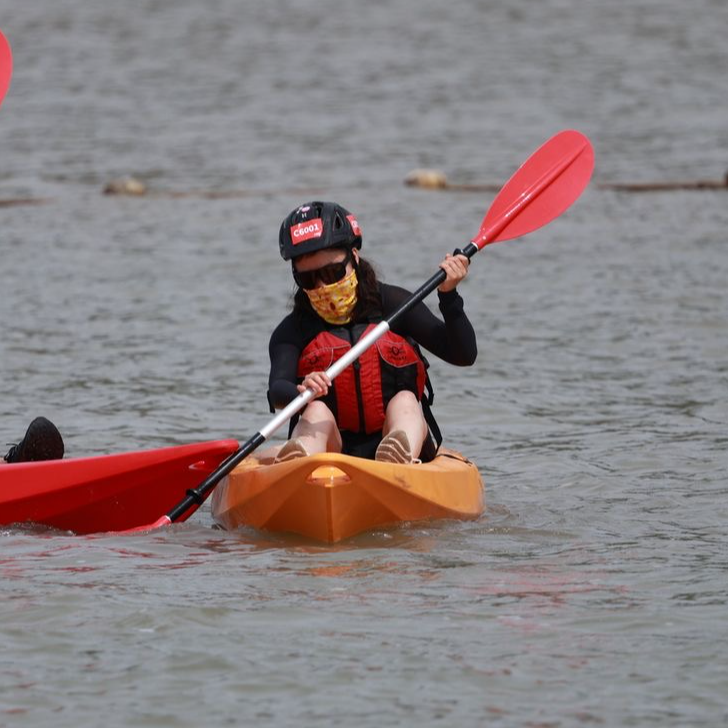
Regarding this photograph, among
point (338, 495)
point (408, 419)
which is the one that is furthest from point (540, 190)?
point (338, 495)

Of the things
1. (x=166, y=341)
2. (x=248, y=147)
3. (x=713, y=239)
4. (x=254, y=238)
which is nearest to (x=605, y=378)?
(x=166, y=341)

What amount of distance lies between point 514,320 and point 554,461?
3.67m

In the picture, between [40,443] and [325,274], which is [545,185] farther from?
[40,443]

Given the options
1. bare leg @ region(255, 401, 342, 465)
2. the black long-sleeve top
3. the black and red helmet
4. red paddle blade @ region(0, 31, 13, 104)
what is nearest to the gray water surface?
bare leg @ region(255, 401, 342, 465)

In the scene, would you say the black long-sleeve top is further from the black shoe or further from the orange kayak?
the black shoe

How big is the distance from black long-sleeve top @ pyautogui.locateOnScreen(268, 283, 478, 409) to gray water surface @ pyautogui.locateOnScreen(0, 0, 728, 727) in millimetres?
593

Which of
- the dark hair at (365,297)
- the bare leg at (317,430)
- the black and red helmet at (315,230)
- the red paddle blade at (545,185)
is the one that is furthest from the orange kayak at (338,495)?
the red paddle blade at (545,185)

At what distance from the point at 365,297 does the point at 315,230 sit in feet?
1.14

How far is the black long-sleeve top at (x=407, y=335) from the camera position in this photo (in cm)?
607

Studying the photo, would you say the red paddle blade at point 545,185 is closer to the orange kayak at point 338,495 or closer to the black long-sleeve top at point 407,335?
the black long-sleeve top at point 407,335

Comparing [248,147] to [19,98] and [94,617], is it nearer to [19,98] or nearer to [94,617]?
[19,98]

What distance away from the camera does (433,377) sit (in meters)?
9.80

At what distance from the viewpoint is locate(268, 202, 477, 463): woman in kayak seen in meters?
6.09

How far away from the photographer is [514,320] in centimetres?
1122
